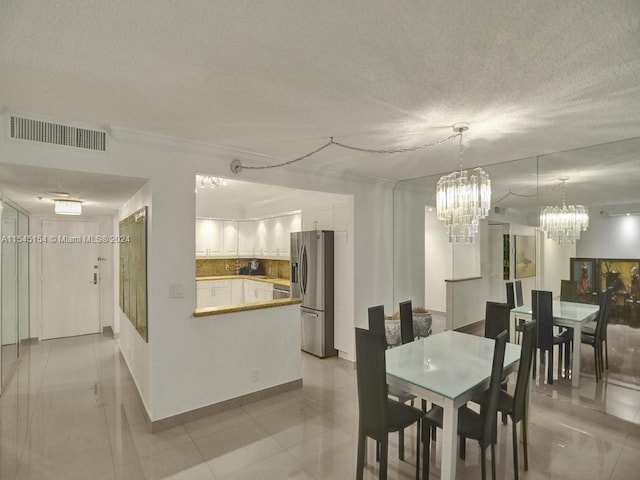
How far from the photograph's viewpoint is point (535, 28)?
57.5 inches

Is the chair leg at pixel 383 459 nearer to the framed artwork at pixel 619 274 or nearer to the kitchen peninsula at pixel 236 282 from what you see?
the framed artwork at pixel 619 274

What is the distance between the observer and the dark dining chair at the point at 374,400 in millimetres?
2033

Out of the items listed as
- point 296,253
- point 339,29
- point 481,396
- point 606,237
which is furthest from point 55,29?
point 606,237

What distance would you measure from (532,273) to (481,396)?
6.78 feet

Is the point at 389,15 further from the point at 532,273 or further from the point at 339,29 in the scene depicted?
the point at 532,273

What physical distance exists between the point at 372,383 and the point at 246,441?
53.7 inches

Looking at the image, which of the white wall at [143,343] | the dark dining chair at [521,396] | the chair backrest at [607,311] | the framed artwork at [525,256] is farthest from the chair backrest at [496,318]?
the white wall at [143,343]

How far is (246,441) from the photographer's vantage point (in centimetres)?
274

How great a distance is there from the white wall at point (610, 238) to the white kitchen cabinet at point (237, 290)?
5697 mm

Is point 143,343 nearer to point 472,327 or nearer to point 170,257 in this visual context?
point 170,257

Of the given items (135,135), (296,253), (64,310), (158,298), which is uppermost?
(135,135)

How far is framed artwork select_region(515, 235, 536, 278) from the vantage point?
3752mm

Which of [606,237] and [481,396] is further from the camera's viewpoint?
[606,237]

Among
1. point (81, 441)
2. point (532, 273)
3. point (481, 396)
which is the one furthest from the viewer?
point (532, 273)
